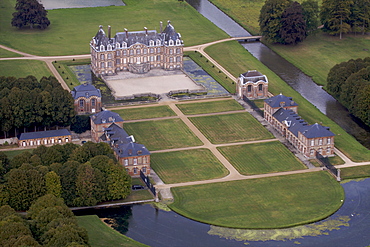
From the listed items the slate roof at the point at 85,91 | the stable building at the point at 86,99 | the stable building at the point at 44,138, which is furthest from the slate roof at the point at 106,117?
the slate roof at the point at 85,91

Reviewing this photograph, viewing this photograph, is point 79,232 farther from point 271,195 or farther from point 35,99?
point 35,99

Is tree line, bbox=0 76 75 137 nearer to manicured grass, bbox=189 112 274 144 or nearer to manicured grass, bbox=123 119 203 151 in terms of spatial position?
manicured grass, bbox=123 119 203 151

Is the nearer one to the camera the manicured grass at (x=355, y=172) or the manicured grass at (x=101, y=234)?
the manicured grass at (x=101, y=234)

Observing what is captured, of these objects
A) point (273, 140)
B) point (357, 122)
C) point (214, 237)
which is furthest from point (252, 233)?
point (357, 122)

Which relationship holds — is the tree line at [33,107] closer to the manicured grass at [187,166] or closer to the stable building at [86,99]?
the stable building at [86,99]

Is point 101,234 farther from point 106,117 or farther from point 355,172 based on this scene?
point 355,172

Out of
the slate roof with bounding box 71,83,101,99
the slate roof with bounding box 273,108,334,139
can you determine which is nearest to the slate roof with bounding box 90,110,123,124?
the slate roof with bounding box 71,83,101,99
